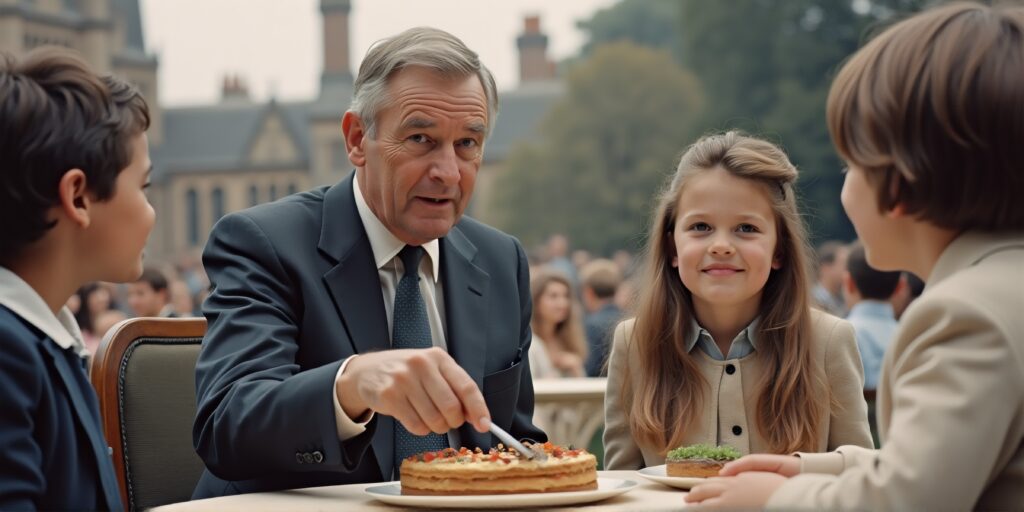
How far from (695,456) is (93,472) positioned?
103 centimetres

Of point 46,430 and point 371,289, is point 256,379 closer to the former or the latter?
point 371,289

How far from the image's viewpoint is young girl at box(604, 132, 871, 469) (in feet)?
11.2

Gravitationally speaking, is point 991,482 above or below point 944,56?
below

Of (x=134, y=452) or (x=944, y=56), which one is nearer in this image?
(x=944, y=56)

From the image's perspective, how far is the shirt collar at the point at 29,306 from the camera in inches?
85.3

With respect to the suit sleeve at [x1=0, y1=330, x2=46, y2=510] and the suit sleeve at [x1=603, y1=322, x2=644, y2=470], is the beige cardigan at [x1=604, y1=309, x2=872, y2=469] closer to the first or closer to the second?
the suit sleeve at [x1=603, y1=322, x2=644, y2=470]

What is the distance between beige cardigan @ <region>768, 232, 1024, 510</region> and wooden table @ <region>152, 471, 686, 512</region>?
49cm

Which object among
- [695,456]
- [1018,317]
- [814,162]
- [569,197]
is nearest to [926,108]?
[1018,317]

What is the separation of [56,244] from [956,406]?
131cm

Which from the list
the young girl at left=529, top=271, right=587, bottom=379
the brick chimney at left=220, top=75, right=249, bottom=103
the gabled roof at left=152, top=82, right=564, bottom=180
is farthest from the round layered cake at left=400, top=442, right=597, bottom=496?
the brick chimney at left=220, top=75, right=249, bottom=103

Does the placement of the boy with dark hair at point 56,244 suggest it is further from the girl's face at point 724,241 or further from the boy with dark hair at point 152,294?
the boy with dark hair at point 152,294

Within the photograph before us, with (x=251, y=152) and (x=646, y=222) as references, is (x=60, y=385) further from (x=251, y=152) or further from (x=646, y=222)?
(x=251, y=152)

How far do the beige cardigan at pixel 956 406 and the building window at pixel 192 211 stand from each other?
89306 mm

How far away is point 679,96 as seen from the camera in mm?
55969
